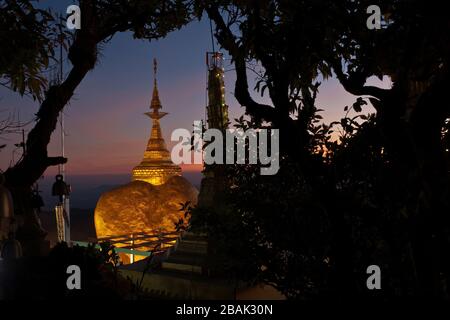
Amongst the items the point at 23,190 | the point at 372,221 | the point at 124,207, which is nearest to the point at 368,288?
the point at 372,221

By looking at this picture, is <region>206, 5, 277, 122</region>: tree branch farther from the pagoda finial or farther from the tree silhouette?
the pagoda finial

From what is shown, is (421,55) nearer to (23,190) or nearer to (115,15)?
(115,15)

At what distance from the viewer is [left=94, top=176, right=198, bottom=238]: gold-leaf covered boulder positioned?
72.1 ft

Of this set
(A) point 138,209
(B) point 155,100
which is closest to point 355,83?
(A) point 138,209

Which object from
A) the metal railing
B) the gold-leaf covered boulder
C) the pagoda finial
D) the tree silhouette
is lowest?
the metal railing

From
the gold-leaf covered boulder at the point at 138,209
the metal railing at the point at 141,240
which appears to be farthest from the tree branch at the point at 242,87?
the gold-leaf covered boulder at the point at 138,209

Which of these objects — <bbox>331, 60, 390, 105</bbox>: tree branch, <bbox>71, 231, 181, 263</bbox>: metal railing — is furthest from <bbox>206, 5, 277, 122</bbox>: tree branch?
<bbox>71, 231, 181, 263</bbox>: metal railing

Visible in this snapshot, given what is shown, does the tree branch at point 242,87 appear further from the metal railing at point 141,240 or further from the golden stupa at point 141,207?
the golden stupa at point 141,207

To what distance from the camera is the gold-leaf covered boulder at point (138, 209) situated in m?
22.0

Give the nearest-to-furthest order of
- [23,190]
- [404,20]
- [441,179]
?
[441,179] → [404,20] → [23,190]

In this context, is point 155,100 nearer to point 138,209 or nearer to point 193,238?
point 138,209

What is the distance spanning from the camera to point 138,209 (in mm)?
22078
